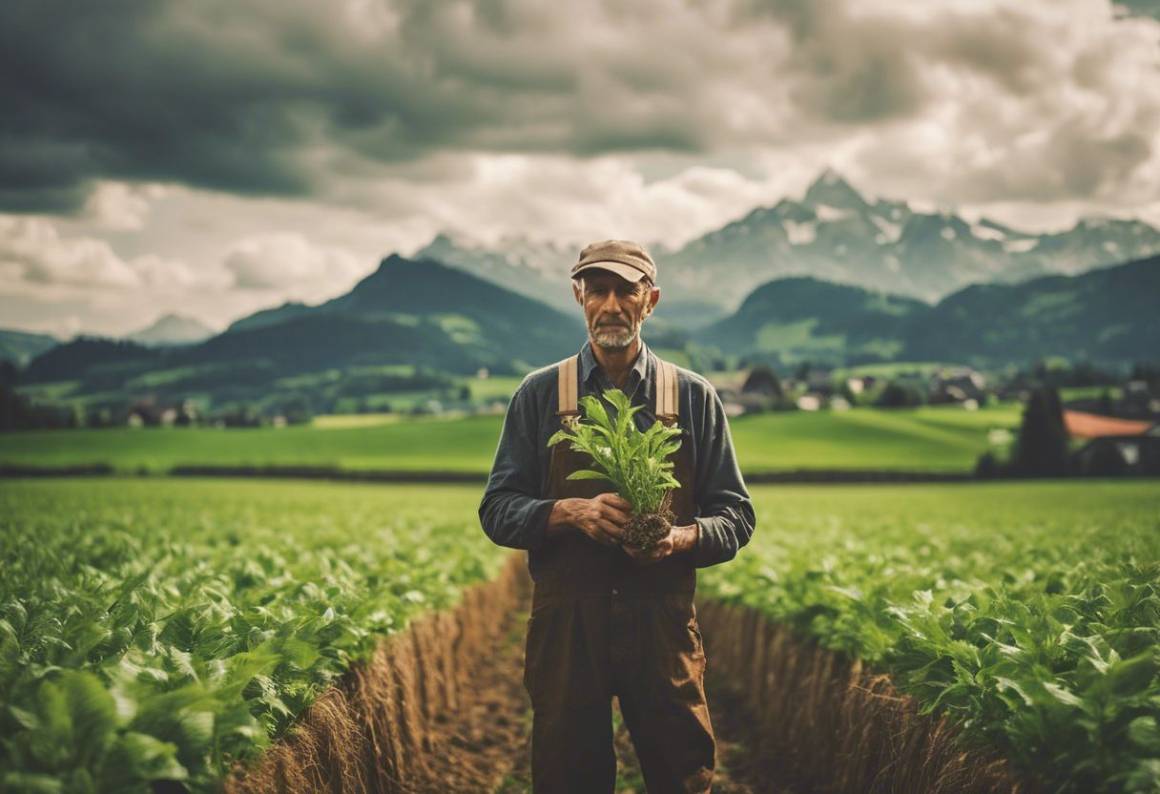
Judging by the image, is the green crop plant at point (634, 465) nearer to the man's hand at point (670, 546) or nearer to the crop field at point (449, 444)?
the man's hand at point (670, 546)

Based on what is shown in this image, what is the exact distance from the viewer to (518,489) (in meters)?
4.42

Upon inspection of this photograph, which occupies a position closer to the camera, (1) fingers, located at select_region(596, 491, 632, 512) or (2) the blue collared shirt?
(1) fingers, located at select_region(596, 491, 632, 512)

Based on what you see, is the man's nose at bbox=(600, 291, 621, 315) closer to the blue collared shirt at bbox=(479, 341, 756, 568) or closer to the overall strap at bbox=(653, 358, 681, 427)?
the blue collared shirt at bbox=(479, 341, 756, 568)

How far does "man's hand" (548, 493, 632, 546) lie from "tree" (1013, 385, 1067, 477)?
79442mm

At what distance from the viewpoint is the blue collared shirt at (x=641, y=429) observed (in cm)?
439

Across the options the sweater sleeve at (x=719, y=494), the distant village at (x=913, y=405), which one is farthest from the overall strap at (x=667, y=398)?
the distant village at (x=913, y=405)

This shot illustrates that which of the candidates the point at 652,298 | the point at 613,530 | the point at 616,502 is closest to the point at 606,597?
the point at 613,530

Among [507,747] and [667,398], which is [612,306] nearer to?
[667,398]

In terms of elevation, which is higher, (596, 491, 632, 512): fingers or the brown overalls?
(596, 491, 632, 512): fingers

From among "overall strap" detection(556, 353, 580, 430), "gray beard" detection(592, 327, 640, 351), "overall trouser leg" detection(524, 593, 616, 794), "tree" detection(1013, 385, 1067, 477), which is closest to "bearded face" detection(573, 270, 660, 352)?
"gray beard" detection(592, 327, 640, 351)

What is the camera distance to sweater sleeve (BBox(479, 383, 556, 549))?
162 inches

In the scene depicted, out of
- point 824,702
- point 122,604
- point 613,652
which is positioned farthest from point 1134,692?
point 122,604

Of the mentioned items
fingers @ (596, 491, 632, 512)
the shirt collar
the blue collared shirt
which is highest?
the shirt collar

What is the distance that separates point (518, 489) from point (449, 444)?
286ft
